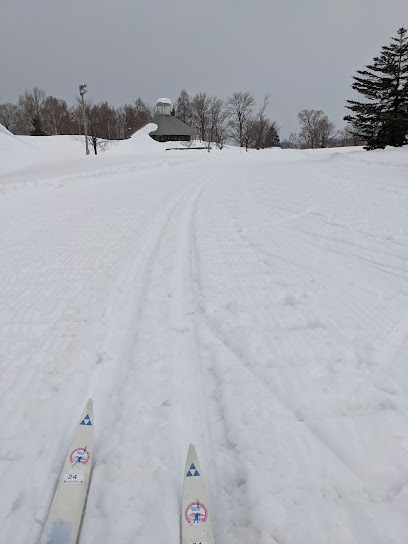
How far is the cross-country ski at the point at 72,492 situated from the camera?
1.69 m

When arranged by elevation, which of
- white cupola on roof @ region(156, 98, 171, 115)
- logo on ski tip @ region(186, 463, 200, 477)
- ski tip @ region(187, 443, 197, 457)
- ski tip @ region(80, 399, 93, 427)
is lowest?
logo on ski tip @ region(186, 463, 200, 477)

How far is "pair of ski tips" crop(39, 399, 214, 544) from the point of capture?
168 cm

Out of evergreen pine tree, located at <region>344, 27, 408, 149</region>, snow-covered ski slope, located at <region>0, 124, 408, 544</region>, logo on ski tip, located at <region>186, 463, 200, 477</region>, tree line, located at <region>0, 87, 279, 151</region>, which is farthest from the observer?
tree line, located at <region>0, 87, 279, 151</region>

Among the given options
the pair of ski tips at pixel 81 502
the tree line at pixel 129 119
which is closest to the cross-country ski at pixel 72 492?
the pair of ski tips at pixel 81 502

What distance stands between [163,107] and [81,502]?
81554mm

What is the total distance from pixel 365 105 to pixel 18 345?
3190 centimetres

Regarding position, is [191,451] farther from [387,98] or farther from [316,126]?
[316,126]

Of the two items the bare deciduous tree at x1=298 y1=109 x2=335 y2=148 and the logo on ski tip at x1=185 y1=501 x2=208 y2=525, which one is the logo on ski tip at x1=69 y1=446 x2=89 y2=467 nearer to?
the logo on ski tip at x1=185 y1=501 x2=208 y2=525

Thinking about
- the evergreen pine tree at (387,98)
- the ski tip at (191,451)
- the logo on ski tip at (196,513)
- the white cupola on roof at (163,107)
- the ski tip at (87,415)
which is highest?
the white cupola on roof at (163,107)

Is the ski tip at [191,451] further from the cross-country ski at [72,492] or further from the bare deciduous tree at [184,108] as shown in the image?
the bare deciduous tree at [184,108]

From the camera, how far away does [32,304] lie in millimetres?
4043

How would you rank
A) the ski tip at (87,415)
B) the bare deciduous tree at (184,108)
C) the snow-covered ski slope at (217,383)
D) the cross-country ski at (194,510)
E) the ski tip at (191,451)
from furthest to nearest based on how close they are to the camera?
the bare deciduous tree at (184,108)
the ski tip at (87,415)
the ski tip at (191,451)
the snow-covered ski slope at (217,383)
the cross-country ski at (194,510)

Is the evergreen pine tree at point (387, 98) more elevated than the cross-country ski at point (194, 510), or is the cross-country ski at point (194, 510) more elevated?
the evergreen pine tree at point (387, 98)

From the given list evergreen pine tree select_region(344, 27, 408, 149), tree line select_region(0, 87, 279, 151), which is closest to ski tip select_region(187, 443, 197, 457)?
evergreen pine tree select_region(344, 27, 408, 149)
